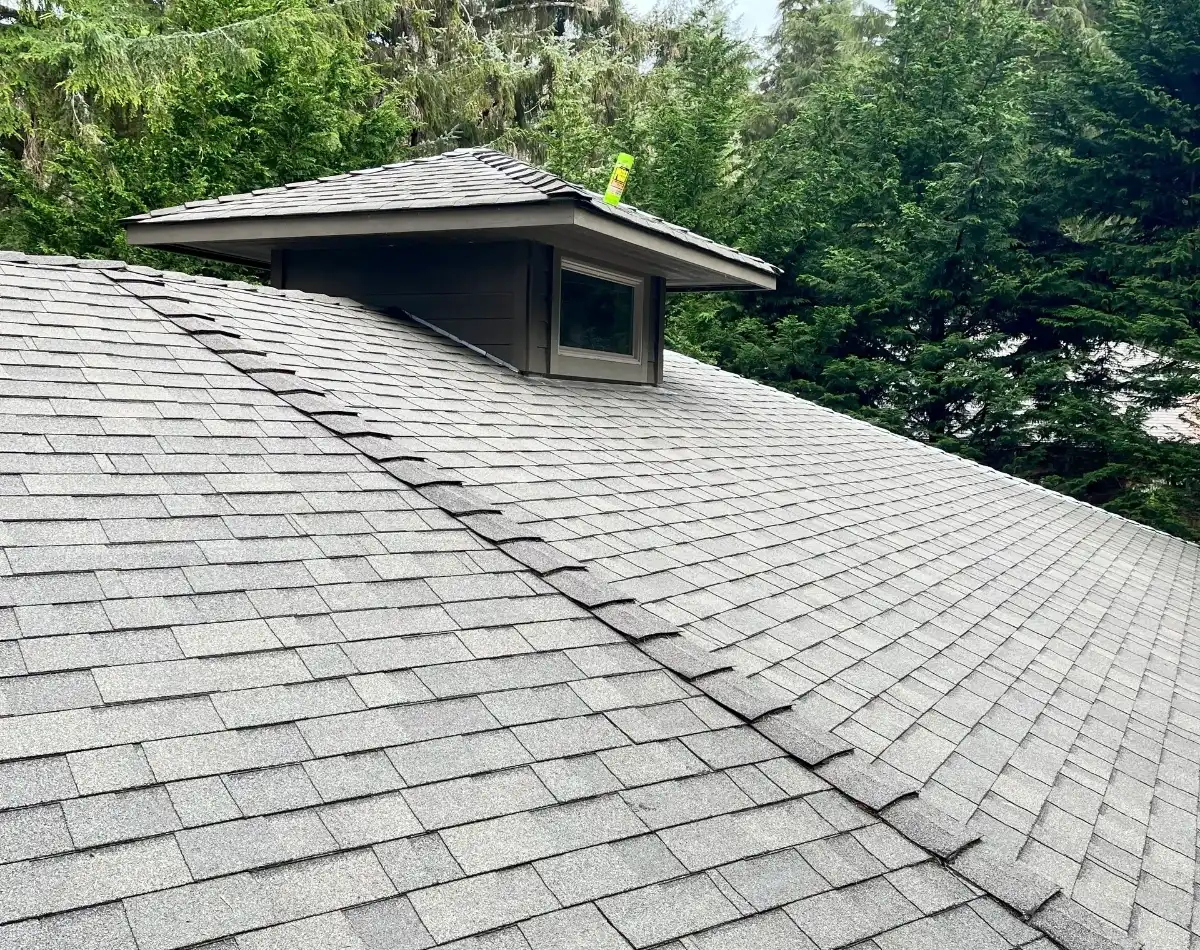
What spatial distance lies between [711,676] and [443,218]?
4172mm

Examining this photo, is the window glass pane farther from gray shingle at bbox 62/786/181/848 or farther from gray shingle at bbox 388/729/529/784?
gray shingle at bbox 62/786/181/848

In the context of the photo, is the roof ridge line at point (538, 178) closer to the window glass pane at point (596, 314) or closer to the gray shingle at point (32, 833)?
the window glass pane at point (596, 314)

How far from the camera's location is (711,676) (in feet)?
9.27

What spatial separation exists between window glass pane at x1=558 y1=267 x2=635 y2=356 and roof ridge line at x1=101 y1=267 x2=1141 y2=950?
2.88 m

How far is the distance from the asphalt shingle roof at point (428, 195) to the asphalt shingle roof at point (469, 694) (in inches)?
55.0

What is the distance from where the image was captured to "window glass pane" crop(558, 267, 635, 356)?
6773 millimetres

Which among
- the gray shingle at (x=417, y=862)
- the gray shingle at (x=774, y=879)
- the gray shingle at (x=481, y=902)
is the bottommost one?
the gray shingle at (x=774, y=879)

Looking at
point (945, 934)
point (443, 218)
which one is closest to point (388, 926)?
point (945, 934)

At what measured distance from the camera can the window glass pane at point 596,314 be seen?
6773 mm

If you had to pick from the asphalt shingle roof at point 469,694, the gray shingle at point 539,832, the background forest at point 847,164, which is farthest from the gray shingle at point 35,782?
the background forest at point 847,164

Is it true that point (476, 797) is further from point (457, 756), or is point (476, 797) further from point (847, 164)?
point (847, 164)

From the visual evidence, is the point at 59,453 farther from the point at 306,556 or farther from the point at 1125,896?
the point at 1125,896

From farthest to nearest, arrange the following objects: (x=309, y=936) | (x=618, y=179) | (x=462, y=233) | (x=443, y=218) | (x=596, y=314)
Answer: (x=596, y=314)
(x=618, y=179)
(x=462, y=233)
(x=443, y=218)
(x=309, y=936)

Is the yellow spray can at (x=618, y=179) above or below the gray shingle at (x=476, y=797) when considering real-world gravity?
above
